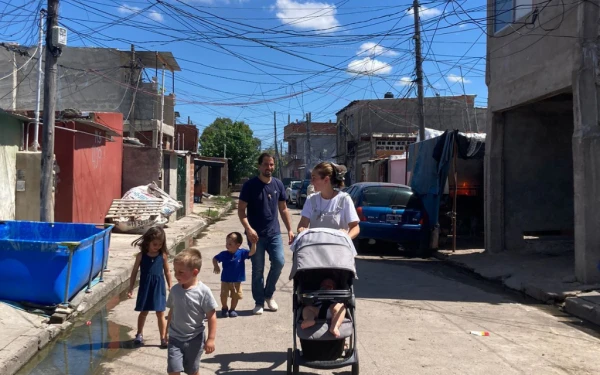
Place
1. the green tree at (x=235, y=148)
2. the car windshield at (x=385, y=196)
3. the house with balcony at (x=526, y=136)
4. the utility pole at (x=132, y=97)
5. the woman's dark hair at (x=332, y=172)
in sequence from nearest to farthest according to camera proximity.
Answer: the woman's dark hair at (x=332, y=172)
the house with balcony at (x=526, y=136)
the car windshield at (x=385, y=196)
the utility pole at (x=132, y=97)
the green tree at (x=235, y=148)

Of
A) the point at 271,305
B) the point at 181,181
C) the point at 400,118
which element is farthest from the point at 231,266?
the point at 400,118

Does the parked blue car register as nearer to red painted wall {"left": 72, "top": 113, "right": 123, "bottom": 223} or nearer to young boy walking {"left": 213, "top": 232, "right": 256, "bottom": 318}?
young boy walking {"left": 213, "top": 232, "right": 256, "bottom": 318}

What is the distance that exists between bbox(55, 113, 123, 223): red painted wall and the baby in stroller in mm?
10105

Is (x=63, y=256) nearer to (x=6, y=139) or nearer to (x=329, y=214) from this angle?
(x=329, y=214)

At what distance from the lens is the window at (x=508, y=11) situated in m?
11.1

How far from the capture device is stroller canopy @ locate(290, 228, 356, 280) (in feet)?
15.3

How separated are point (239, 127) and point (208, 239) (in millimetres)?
40762

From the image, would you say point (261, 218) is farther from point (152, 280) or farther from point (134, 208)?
point (134, 208)

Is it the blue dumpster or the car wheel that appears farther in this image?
the car wheel

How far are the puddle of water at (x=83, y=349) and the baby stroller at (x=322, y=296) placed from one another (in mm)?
1946

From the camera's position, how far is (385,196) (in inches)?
506

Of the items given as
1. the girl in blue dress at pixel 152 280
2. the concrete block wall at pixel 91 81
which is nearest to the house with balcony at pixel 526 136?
the girl in blue dress at pixel 152 280

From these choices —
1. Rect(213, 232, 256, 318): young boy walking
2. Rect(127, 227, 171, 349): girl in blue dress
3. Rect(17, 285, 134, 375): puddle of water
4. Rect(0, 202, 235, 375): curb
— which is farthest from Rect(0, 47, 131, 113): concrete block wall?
Rect(127, 227, 171, 349): girl in blue dress

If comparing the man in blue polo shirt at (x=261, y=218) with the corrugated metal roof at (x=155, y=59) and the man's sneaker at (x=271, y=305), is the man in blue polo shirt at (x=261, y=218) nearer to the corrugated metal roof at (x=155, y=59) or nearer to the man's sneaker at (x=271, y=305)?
the man's sneaker at (x=271, y=305)
